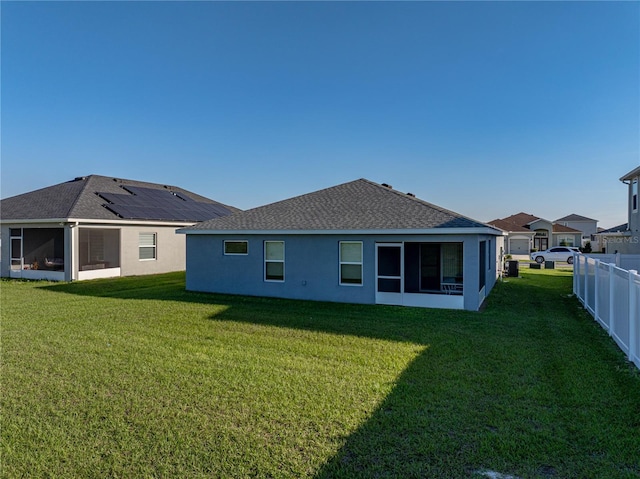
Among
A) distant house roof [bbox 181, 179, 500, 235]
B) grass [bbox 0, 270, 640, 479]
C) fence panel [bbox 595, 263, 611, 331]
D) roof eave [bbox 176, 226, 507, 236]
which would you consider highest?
distant house roof [bbox 181, 179, 500, 235]

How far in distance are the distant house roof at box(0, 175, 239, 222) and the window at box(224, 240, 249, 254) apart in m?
8.28

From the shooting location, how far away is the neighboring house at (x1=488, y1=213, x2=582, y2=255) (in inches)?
1810

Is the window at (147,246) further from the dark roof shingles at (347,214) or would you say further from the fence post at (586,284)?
the fence post at (586,284)

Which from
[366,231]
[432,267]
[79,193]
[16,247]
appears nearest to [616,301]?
[366,231]

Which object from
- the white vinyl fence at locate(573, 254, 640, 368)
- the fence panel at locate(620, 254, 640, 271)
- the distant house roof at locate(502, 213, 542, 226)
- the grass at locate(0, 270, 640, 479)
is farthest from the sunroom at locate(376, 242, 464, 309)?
the distant house roof at locate(502, 213, 542, 226)

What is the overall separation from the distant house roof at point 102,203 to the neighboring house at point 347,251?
285 inches

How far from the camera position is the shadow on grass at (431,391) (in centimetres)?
371

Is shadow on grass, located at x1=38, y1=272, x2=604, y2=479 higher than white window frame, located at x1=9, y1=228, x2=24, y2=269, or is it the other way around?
white window frame, located at x1=9, y1=228, x2=24, y2=269

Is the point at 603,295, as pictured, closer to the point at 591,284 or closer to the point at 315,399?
Result: the point at 591,284

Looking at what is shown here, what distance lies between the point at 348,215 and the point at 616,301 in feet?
25.6

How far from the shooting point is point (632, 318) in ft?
21.3

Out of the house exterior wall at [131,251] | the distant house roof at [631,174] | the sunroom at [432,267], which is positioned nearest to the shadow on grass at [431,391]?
the sunroom at [432,267]

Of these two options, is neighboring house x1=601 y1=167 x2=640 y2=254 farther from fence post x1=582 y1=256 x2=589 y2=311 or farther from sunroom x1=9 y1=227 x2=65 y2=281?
sunroom x1=9 y1=227 x2=65 y2=281

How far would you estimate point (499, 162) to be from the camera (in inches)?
931
